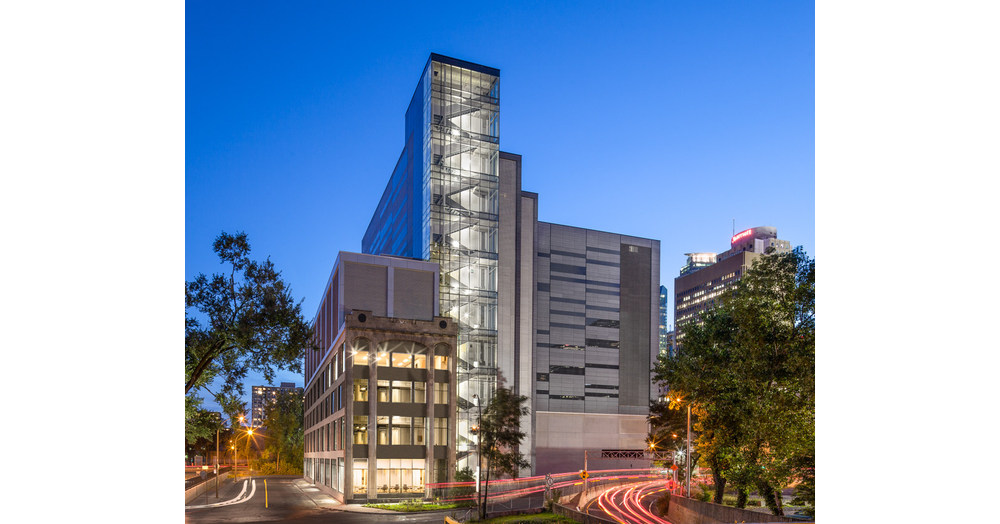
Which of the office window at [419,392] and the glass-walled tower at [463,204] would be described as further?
the glass-walled tower at [463,204]

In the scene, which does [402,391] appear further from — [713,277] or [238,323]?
[713,277]

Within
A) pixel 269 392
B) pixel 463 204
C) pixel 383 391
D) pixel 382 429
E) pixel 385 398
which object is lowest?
pixel 269 392

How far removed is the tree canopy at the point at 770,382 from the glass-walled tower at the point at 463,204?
784 inches

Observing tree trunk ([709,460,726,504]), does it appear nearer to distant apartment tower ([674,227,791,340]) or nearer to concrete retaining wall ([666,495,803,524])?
concrete retaining wall ([666,495,803,524])

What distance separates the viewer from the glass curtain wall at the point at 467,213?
3319cm

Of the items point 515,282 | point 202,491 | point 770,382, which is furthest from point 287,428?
point 770,382

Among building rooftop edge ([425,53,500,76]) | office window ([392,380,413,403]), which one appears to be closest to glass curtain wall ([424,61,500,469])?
building rooftop edge ([425,53,500,76])

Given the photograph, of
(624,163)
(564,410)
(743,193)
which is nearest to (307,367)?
(564,410)

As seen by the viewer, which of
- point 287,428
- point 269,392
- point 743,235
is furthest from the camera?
point 269,392

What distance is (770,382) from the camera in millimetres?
12172

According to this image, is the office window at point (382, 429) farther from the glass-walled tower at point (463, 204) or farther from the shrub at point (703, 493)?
the shrub at point (703, 493)

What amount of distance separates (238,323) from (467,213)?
25.7 meters

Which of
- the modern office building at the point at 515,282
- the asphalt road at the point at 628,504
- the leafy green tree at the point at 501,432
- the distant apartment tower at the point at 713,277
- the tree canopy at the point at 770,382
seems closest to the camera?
the tree canopy at the point at 770,382

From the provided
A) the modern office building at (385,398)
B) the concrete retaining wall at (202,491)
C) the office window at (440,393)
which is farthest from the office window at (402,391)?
the concrete retaining wall at (202,491)
